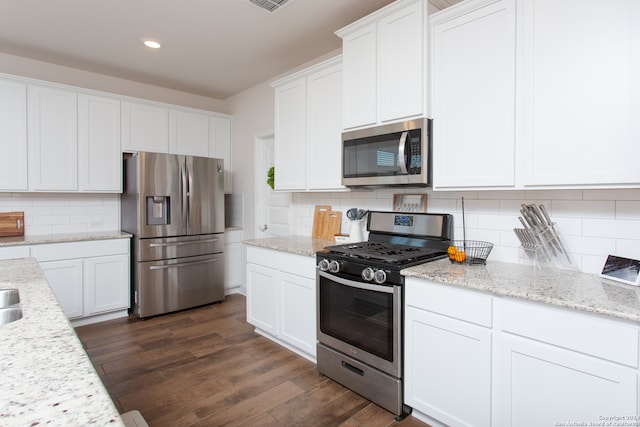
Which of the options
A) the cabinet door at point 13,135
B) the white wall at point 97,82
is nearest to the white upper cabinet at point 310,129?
the white wall at point 97,82

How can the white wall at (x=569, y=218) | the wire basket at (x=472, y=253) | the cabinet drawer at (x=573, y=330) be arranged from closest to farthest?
the cabinet drawer at (x=573, y=330) → the white wall at (x=569, y=218) → the wire basket at (x=472, y=253)

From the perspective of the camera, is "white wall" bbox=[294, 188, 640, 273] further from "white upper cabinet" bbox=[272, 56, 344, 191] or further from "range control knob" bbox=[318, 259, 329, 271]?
"range control knob" bbox=[318, 259, 329, 271]

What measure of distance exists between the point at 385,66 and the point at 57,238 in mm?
3340

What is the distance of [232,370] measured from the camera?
102 inches

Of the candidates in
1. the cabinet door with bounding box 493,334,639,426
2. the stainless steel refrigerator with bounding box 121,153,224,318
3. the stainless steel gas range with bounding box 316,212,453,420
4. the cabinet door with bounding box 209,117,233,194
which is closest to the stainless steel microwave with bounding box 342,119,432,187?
the stainless steel gas range with bounding box 316,212,453,420

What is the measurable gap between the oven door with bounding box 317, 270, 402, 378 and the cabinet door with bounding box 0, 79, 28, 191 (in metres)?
3.03

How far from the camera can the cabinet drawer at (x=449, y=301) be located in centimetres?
166

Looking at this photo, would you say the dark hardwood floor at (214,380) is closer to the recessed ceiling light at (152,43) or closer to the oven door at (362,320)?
the oven door at (362,320)

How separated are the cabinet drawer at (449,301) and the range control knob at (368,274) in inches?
8.5

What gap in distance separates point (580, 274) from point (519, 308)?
0.59 metres

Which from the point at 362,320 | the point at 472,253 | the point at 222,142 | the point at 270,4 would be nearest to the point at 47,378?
the point at 362,320

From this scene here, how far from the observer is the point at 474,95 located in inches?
78.6

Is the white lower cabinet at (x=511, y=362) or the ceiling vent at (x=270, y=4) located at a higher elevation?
the ceiling vent at (x=270, y=4)

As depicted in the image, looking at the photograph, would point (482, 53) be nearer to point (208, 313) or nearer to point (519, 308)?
point (519, 308)
